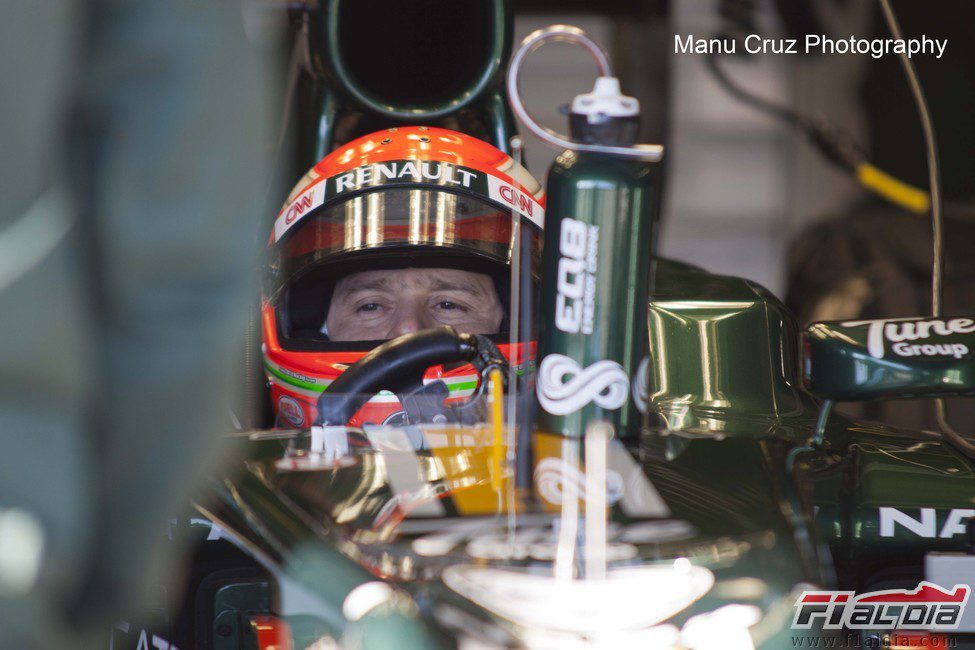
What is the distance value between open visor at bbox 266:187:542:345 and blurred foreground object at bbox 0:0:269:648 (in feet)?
4.04

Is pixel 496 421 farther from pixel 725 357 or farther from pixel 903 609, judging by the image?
pixel 725 357

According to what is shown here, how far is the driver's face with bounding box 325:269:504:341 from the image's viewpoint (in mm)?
1903

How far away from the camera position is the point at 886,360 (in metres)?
1.19

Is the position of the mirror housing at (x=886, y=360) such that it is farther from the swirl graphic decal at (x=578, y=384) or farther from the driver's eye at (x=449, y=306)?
the driver's eye at (x=449, y=306)

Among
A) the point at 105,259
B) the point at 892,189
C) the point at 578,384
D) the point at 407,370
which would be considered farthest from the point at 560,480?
the point at 892,189

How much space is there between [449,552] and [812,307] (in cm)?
320

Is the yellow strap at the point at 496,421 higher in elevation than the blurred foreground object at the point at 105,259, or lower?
lower

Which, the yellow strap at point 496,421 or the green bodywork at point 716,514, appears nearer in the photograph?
the green bodywork at point 716,514

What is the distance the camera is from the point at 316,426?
1.26 metres

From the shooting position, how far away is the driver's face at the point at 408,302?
190cm

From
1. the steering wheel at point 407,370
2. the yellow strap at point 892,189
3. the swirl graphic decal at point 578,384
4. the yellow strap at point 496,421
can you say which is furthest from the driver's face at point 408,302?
the yellow strap at point 892,189

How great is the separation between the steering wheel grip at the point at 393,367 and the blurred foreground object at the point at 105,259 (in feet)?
2.52

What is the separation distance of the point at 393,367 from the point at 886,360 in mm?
505

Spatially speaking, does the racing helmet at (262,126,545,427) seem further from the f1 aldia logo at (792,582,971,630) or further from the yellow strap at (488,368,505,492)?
the f1 aldia logo at (792,582,971,630)
